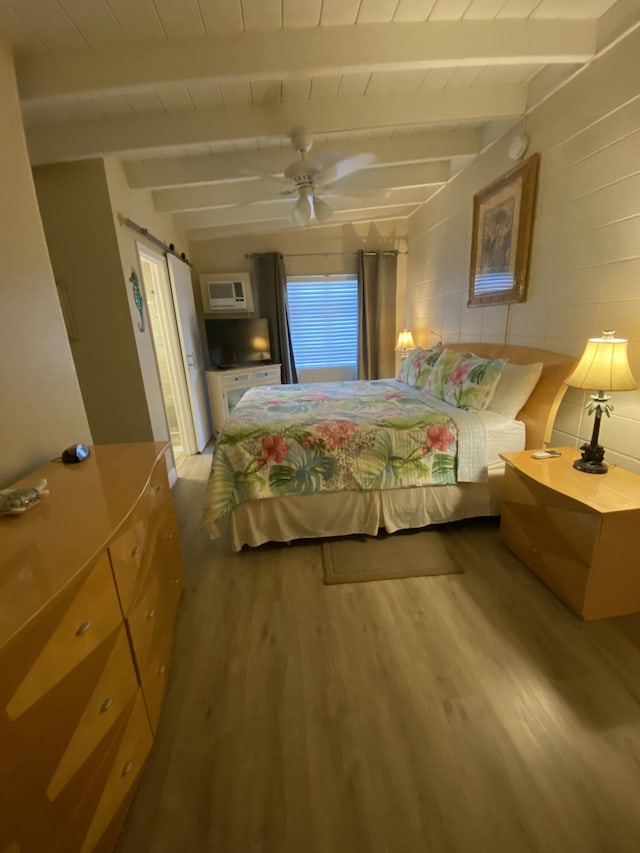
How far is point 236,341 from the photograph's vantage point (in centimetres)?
438

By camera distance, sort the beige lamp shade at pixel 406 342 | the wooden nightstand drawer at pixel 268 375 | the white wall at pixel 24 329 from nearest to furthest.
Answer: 1. the white wall at pixel 24 329
2. the beige lamp shade at pixel 406 342
3. the wooden nightstand drawer at pixel 268 375

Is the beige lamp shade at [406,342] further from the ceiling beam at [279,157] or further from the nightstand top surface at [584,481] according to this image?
the nightstand top surface at [584,481]

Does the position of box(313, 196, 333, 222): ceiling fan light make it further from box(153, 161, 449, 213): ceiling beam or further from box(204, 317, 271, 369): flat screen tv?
box(204, 317, 271, 369): flat screen tv

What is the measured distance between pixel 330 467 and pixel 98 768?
1.46 m

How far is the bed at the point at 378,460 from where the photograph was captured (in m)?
2.01

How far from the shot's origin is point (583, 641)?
147 centimetres

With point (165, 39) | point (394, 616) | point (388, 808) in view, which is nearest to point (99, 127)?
point (165, 39)

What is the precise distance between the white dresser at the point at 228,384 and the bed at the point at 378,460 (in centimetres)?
203

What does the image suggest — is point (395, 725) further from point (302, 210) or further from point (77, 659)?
point (302, 210)

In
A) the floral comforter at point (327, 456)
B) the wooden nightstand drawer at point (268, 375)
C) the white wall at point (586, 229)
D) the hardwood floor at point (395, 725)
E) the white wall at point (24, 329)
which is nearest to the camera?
the hardwood floor at point (395, 725)

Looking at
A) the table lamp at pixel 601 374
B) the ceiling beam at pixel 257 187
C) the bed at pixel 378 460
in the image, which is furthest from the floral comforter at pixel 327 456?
the ceiling beam at pixel 257 187

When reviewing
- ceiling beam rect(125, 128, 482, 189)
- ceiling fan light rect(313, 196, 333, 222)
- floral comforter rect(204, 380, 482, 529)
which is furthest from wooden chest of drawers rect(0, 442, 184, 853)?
ceiling beam rect(125, 128, 482, 189)

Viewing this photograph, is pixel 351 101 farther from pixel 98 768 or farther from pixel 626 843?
pixel 626 843

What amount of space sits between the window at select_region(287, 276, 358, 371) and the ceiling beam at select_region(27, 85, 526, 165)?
2414mm
